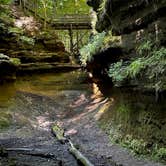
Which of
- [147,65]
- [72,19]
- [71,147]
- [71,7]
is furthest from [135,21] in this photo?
[71,7]

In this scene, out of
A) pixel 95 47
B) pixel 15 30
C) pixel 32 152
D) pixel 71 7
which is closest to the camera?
pixel 32 152

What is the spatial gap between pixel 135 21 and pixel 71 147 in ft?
16.7

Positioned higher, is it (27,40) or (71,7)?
(71,7)

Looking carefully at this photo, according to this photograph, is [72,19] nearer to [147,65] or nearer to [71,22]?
[71,22]

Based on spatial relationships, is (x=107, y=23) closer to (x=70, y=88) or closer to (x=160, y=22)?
(x=160, y=22)

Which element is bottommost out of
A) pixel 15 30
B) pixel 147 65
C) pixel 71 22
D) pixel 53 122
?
pixel 53 122

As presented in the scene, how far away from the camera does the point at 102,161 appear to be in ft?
35.8

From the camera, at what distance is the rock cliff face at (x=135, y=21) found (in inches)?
466

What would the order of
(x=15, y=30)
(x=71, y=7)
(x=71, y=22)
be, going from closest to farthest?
(x=15, y=30), (x=71, y=22), (x=71, y=7)

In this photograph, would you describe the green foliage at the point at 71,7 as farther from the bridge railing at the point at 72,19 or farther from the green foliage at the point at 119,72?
the green foliage at the point at 119,72

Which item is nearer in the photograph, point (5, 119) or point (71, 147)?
point (71, 147)

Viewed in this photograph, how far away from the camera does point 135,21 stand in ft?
43.2

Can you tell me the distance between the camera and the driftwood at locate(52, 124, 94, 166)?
34.1 ft

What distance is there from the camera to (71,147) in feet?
39.8
